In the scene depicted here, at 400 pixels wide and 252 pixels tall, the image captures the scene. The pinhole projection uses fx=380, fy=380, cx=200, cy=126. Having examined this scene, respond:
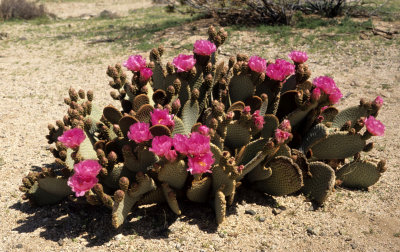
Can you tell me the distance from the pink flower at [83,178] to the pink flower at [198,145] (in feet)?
1.93

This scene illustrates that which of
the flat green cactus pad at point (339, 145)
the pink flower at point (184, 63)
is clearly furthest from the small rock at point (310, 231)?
the pink flower at point (184, 63)

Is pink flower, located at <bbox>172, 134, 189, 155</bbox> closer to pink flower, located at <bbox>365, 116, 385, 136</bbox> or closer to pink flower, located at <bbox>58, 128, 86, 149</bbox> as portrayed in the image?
pink flower, located at <bbox>58, 128, 86, 149</bbox>

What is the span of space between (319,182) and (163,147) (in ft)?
4.46

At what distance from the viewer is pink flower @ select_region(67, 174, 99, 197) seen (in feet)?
7.36

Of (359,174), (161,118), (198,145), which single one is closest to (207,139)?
Result: (198,145)

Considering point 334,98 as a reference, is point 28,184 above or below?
below

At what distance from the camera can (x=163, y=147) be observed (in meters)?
2.29

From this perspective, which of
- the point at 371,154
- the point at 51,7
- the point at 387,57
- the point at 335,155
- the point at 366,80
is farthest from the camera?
the point at 51,7

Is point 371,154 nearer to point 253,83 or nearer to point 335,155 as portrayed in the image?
point 335,155

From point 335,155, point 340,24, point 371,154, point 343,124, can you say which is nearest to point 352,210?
point 335,155

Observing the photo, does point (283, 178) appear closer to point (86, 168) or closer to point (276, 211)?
point (276, 211)

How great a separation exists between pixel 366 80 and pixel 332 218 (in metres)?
3.74

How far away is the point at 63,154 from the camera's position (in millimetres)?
2543

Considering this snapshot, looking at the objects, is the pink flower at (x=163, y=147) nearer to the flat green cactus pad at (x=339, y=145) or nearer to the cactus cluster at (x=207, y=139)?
the cactus cluster at (x=207, y=139)
